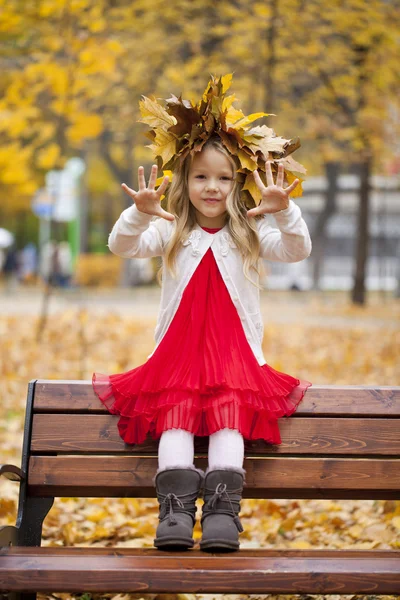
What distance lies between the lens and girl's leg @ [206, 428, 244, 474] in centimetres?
298

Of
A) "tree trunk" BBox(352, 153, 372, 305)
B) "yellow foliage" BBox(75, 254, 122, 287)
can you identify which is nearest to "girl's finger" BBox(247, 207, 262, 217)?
"tree trunk" BBox(352, 153, 372, 305)

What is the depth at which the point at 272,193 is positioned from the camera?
3.07m

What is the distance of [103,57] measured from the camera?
10.2 m

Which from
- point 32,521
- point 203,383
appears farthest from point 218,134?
point 32,521

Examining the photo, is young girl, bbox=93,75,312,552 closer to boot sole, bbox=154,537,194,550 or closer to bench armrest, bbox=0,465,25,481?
boot sole, bbox=154,537,194,550

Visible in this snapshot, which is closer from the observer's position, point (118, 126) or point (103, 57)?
point (103, 57)

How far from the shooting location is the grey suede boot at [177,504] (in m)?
2.81

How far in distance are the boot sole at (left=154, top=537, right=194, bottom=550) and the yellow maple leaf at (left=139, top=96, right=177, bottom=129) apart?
1.48m

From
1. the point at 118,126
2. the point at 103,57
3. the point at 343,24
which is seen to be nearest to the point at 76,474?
the point at 103,57

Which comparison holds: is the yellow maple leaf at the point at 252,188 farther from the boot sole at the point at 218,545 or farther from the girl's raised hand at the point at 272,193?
the boot sole at the point at 218,545

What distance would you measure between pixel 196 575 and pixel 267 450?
0.77 m

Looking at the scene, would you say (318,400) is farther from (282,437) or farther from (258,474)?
(258,474)

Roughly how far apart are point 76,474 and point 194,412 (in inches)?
19.7

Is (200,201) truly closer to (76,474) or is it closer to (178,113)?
(178,113)
